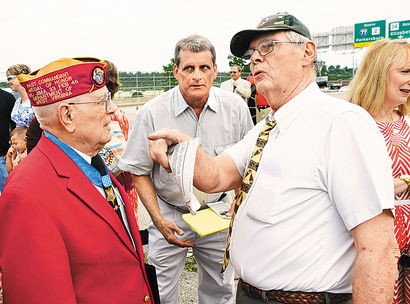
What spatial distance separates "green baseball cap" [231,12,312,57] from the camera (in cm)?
157

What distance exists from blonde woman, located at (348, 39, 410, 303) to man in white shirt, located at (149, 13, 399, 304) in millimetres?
969

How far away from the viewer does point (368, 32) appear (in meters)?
29.8

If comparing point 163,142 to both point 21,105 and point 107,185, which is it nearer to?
point 107,185

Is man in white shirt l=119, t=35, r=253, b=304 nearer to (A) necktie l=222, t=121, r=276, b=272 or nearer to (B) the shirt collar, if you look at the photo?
(B) the shirt collar

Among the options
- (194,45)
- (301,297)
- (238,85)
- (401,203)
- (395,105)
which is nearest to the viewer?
(301,297)

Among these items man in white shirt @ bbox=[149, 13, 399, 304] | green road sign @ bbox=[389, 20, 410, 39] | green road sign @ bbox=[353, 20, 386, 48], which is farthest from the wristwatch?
green road sign @ bbox=[389, 20, 410, 39]

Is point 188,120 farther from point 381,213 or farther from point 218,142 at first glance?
point 381,213

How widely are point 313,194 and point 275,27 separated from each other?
0.71m

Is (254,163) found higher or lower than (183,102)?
lower

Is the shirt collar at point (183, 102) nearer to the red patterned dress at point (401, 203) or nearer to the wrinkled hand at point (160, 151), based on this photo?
the wrinkled hand at point (160, 151)

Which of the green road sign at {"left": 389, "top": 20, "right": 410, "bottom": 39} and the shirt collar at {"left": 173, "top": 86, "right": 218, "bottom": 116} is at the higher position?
the green road sign at {"left": 389, "top": 20, "right": 410, "bottom": 39}

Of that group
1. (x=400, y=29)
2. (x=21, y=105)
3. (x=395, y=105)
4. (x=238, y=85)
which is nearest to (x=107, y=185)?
(x=395, y=105)

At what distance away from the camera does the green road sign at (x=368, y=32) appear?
29.2 metres

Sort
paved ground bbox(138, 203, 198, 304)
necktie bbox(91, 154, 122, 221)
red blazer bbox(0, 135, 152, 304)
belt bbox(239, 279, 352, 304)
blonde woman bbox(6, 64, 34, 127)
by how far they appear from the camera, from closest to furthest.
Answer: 1. red blazer bbox(0, 135, 152, 304)
2. belt bbox(239, 279, 352, 304)
3. necktie bbox(91, 154, 122, 221)
4. paved ground bbox(138, 203, 198, 304)
5. blonde woman bbox(6, 64, 34, 127)
